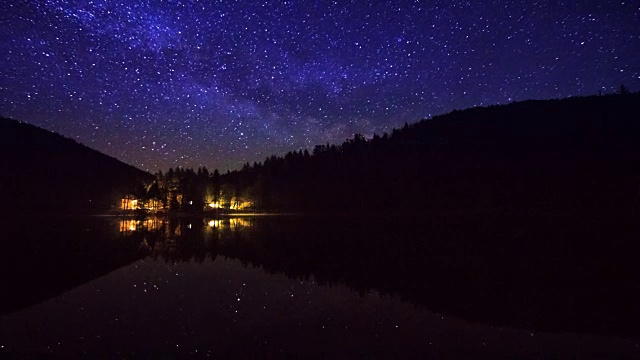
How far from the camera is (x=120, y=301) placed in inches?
460

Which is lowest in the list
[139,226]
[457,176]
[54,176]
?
[139,226]

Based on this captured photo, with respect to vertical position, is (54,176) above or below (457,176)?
above

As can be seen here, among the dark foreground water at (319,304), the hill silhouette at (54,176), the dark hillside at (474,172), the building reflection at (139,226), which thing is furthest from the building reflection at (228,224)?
the hill silhouette at (54,176)

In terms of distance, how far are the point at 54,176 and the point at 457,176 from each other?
143830 millimetres

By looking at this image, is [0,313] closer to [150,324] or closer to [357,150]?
[150,324]

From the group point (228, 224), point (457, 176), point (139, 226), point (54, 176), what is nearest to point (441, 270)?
point (139, 226)

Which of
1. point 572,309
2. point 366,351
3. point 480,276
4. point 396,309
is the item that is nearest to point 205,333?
point 366,351

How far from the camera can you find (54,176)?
489ft

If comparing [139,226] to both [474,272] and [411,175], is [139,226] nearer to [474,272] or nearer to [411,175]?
[474,272]

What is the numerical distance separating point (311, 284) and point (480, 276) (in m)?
6.84

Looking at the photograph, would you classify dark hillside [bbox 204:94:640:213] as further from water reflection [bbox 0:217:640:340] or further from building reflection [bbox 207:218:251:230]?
water reflection [bbox 0:217:640:340]

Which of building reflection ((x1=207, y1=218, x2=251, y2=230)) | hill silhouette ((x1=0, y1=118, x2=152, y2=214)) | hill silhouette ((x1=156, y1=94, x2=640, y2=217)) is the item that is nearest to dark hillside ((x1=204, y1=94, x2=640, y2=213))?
hill silhouette ((x1=156, y1=94, x2=640, y2=217))

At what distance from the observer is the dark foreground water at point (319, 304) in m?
8.28

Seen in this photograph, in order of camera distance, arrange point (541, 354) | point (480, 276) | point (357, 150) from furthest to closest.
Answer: point (357, 150) < point (480, 276) < point (541, 354)
